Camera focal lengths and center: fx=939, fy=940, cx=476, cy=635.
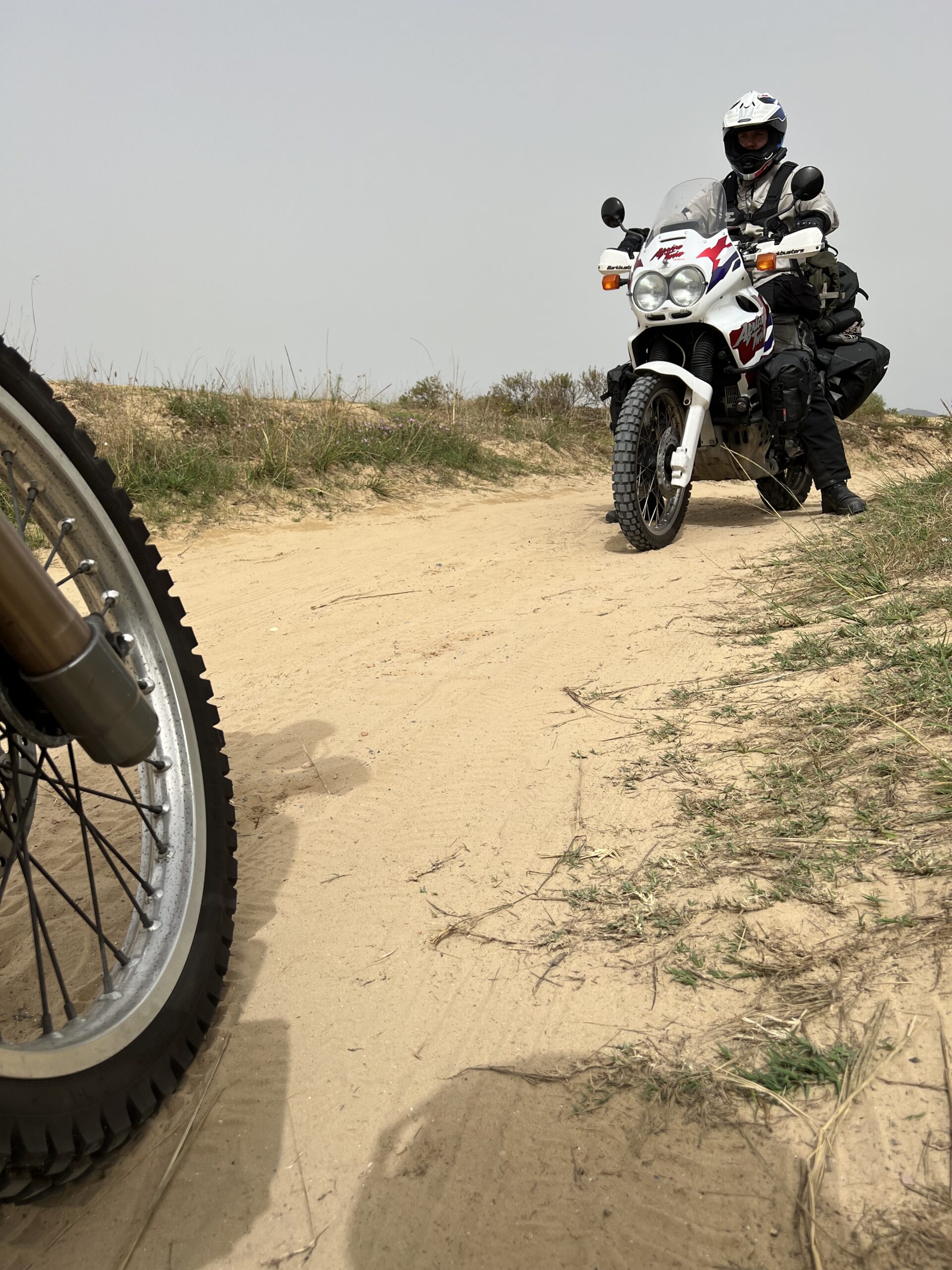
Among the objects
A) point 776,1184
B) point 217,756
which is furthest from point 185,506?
point 776,1184

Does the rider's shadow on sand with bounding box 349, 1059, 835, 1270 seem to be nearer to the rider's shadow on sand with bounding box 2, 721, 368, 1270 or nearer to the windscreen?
the rider's shadow on sand with bounding box 2, 721, 368, 1270

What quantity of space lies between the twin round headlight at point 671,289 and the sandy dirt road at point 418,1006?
6.31ft

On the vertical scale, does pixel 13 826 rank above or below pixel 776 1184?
above

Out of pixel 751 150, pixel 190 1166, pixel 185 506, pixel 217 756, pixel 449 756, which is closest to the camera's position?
pixel 190 1166

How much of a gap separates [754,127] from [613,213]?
123 centimetres

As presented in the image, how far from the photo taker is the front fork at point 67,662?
3.68 feet

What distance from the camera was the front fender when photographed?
4934 millimetres

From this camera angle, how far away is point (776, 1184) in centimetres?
119

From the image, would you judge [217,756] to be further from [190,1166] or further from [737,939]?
[737,939]

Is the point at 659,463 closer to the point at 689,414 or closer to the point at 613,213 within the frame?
the point at 689,414

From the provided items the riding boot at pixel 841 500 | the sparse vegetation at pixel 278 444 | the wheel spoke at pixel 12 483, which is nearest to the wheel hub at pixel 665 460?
the riding boot at pixel 841 500

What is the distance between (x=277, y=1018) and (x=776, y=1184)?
0.89 m

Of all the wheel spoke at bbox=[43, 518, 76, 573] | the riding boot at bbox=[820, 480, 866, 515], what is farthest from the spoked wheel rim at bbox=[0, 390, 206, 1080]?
the riding boot at bbox=[820, 480, 866, 515]

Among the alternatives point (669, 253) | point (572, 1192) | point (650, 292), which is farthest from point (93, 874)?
point (669, 253)
